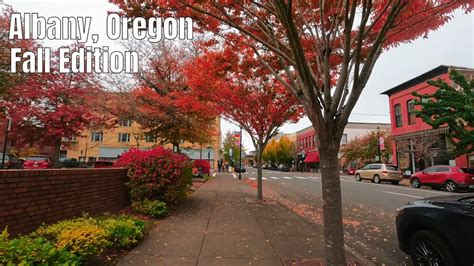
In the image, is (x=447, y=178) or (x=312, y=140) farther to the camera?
(x=312, y=140)

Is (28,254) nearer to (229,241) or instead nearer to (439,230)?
(229,241)

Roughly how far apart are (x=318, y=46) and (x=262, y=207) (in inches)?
235

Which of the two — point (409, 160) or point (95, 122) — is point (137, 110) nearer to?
point (95, 122)

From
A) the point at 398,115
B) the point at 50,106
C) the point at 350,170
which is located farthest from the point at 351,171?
the point at 50,106

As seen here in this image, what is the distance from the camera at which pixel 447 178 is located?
54.7ft

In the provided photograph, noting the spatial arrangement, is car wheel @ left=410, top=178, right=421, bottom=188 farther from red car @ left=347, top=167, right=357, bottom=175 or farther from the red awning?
the red awning

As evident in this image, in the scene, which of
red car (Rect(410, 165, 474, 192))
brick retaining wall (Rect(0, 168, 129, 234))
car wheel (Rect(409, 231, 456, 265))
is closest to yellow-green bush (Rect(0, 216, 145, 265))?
brick retaining wall (Rect(0, 168, 129, 234))

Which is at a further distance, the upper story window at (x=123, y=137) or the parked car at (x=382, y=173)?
the upper story window at (x=123, y=137)

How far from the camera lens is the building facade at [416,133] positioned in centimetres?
2331

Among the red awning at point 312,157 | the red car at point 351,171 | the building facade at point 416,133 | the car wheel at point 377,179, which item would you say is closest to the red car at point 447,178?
the car wheel at point 377,179

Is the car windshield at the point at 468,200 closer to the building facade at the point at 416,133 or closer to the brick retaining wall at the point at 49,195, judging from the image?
the brick retaining wall at the point at 49,195

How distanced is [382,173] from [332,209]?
2142cm

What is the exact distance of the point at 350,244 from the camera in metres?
5.92

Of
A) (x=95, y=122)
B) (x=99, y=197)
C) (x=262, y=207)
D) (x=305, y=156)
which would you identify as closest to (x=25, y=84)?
(x=95, y=122)
